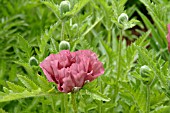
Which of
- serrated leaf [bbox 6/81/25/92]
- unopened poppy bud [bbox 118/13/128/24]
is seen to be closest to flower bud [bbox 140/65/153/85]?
unopened poppy bud [bbox 118/13/128/24]

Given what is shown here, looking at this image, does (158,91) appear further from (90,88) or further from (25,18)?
(25,18)

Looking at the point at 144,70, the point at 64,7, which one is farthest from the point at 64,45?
the point at 144,70

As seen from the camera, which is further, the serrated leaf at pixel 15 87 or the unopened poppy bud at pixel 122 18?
the unopened poppy bud at pixel 122 18

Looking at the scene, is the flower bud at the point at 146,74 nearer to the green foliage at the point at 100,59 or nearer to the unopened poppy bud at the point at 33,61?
the green foliage at the point at 100,59

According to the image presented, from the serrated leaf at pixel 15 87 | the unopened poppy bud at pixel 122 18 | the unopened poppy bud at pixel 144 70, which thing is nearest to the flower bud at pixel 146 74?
the unopened poppy bud at pixel 144 70

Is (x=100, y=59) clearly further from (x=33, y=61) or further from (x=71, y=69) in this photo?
(x=71, y=69)

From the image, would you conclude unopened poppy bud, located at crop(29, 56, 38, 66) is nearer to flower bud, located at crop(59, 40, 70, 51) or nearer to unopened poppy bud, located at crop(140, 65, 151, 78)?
flower bud, located at crop(59, 40, 70, 51)

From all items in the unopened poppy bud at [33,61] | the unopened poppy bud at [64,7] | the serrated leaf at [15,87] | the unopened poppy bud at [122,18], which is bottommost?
the serrated leaf at [15,87]

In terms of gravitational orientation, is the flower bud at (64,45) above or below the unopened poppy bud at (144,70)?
above
